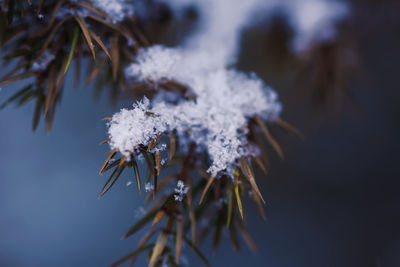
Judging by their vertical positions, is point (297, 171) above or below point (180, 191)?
above

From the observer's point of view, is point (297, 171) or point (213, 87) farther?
point (297, 171)

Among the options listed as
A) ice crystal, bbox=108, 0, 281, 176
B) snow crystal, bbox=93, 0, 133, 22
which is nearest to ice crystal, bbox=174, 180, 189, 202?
ice crystal, bbox=108, 0, 281, 176

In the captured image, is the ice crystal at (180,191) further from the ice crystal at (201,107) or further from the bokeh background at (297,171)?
the bokeh background at (297,171)

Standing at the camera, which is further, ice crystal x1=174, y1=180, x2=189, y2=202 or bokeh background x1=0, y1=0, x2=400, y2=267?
bokeh background x1=0, y1=0, x2=400, y2=267

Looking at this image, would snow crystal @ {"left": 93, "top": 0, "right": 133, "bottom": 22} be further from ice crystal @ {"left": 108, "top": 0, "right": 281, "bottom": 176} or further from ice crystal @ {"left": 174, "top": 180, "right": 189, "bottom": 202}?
ice crystal @ {"left": 174, "top": 180, "right": 189, "bottom": 202}

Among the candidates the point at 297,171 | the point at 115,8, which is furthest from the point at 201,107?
the point at 297,171

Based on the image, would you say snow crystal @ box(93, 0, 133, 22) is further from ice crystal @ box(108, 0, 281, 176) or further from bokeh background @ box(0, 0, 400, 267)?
bokeh background @ box(0, 0, 400, 267)

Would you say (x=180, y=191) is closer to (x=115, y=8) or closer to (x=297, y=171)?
(x=115, y=8)

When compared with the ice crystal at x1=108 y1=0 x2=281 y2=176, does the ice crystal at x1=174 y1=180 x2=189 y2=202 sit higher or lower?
lower

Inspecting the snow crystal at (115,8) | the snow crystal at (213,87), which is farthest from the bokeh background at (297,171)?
the snow crystal at (115,8)

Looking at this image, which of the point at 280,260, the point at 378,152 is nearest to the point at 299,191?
the point at 280,260
